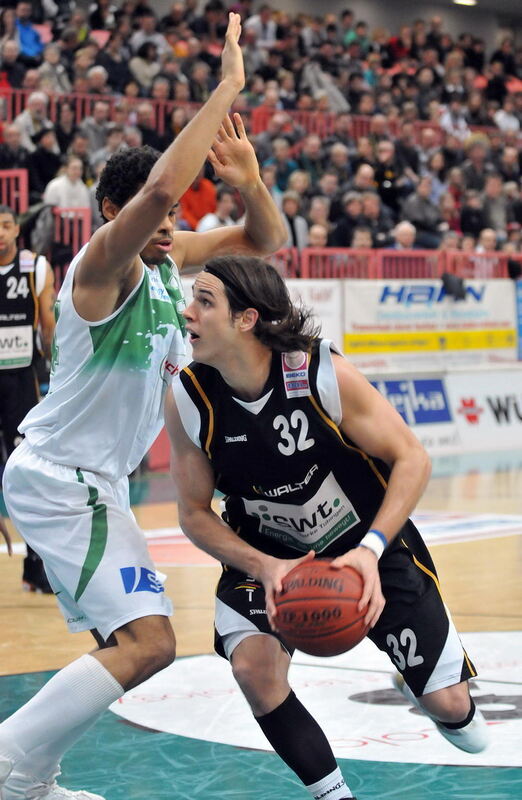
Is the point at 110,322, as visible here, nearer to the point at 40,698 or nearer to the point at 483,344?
the point at 40,698

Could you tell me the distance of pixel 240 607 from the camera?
3725 mm

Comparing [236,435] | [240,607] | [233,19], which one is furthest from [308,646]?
[233,19]

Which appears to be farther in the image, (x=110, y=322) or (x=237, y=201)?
(x=237, y=201)

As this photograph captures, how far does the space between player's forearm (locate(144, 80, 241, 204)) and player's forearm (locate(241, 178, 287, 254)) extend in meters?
0.75

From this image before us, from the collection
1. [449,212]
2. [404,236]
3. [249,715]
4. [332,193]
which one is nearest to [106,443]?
[249,715]

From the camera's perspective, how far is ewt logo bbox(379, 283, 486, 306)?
1529cm

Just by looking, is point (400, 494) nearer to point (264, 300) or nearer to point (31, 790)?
point (264, 300)

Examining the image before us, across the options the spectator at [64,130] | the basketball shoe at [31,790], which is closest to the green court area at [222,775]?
the basketball shoe at [31,790]

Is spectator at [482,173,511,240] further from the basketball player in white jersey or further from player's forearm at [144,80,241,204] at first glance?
player's forearm at [144,80,241,204]

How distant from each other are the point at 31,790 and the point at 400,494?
4.60 feet

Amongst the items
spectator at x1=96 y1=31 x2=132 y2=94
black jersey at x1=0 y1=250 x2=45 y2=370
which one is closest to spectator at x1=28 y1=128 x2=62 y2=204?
spectator at x1=96 y1=31 x2=132 y2=94

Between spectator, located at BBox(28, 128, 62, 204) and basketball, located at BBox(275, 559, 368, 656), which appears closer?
basketball, located at BBox(275, 559, 368, 656)

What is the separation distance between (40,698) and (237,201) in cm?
1367

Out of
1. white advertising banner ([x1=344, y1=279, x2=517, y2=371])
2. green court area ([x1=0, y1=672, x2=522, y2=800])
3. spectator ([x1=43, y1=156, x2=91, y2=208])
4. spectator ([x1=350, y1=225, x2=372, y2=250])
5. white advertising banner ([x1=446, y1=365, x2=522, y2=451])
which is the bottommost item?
white advertising banner ([x1=446, y1=365, x2=522, y2=451])
